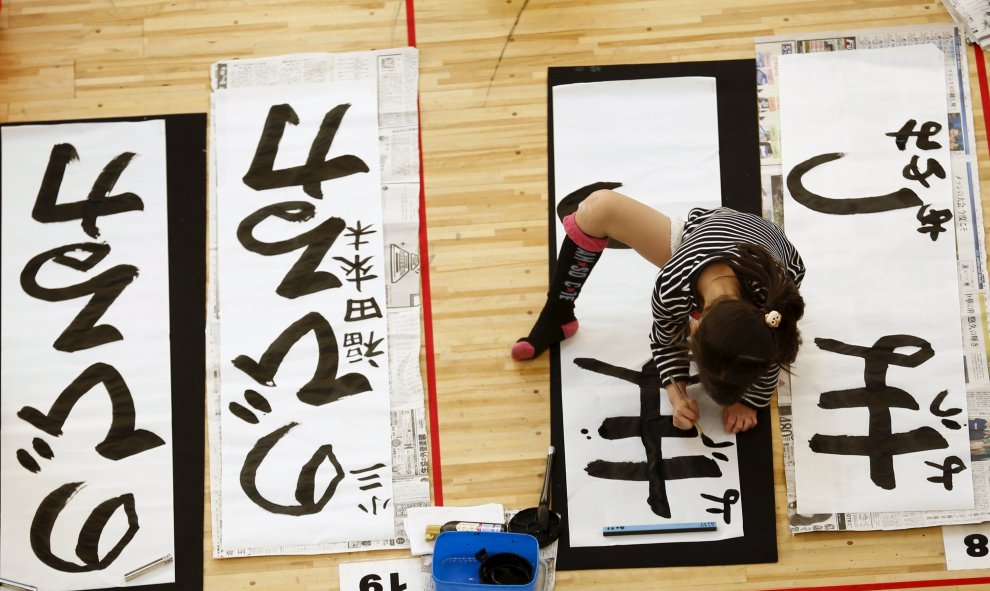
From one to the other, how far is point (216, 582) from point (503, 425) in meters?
0.74

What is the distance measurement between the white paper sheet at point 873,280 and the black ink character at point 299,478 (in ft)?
3.47

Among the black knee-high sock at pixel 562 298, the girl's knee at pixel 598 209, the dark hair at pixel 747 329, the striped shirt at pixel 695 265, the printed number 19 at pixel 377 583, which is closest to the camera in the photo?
the dark hair at pixel 747 329

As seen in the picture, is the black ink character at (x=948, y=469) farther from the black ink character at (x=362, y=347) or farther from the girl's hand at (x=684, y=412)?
the black ink character at (x=362, y=347)

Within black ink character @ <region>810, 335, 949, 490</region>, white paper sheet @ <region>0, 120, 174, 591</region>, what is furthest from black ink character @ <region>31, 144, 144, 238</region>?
black ink character @ <region>810, 335, 949, 490</region>

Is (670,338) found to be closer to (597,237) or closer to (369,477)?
(597,237)

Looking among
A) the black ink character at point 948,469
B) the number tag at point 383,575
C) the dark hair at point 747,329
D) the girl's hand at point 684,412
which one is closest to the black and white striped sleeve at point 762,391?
the girl's hand at point 684,412

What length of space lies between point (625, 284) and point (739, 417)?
393 millimetres

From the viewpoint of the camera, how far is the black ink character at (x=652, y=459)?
1.84m

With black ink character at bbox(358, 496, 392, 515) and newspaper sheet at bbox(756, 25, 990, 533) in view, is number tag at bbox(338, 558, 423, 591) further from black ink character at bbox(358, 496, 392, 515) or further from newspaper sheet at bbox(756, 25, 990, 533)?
newspaper sheet at bbox(756, 25, 990, 533)

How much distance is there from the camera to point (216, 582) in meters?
1.86

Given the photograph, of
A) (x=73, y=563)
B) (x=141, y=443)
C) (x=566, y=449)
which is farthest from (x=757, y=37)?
(x=73, y=563)

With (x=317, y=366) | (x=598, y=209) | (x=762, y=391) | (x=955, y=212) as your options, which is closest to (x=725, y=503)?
(x=762, y=391)

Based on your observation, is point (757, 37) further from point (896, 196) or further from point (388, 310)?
point (388, 310)

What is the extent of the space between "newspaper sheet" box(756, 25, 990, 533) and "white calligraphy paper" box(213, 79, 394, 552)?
36.8 inches
